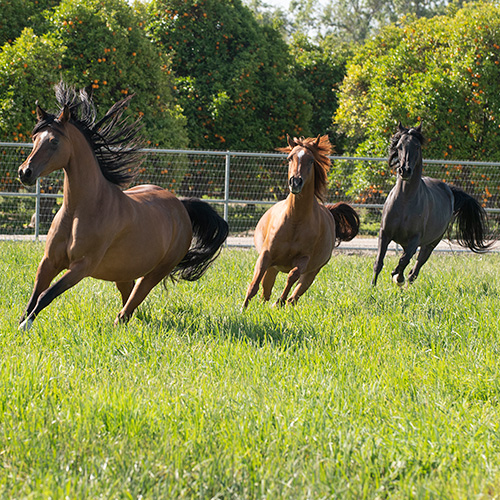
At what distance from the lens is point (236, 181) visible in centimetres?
1592

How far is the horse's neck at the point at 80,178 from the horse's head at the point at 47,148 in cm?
10

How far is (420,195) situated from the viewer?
8219mm

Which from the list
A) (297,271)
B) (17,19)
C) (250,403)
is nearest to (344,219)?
(297,271)

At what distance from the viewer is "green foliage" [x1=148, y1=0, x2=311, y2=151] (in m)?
18.1

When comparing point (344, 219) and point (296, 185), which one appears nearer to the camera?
point (296, 185)

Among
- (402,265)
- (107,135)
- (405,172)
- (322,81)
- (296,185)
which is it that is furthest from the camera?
(322,81)

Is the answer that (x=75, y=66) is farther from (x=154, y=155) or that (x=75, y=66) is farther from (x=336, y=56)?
(x=336, y=56)

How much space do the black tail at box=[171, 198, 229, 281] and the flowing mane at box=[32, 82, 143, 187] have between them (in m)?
1.00

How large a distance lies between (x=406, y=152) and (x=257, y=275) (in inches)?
103

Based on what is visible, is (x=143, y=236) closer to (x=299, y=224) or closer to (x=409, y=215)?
(x=299, y=224)

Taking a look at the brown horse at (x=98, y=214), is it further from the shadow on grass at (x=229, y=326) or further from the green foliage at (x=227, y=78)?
the green foliage at (x=227, y=78)

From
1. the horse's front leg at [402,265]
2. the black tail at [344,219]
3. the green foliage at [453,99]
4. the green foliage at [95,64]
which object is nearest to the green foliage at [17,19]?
the green foliage at [95,64]

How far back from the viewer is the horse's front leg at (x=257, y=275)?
5941 mm

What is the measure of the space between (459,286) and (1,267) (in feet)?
17.2
